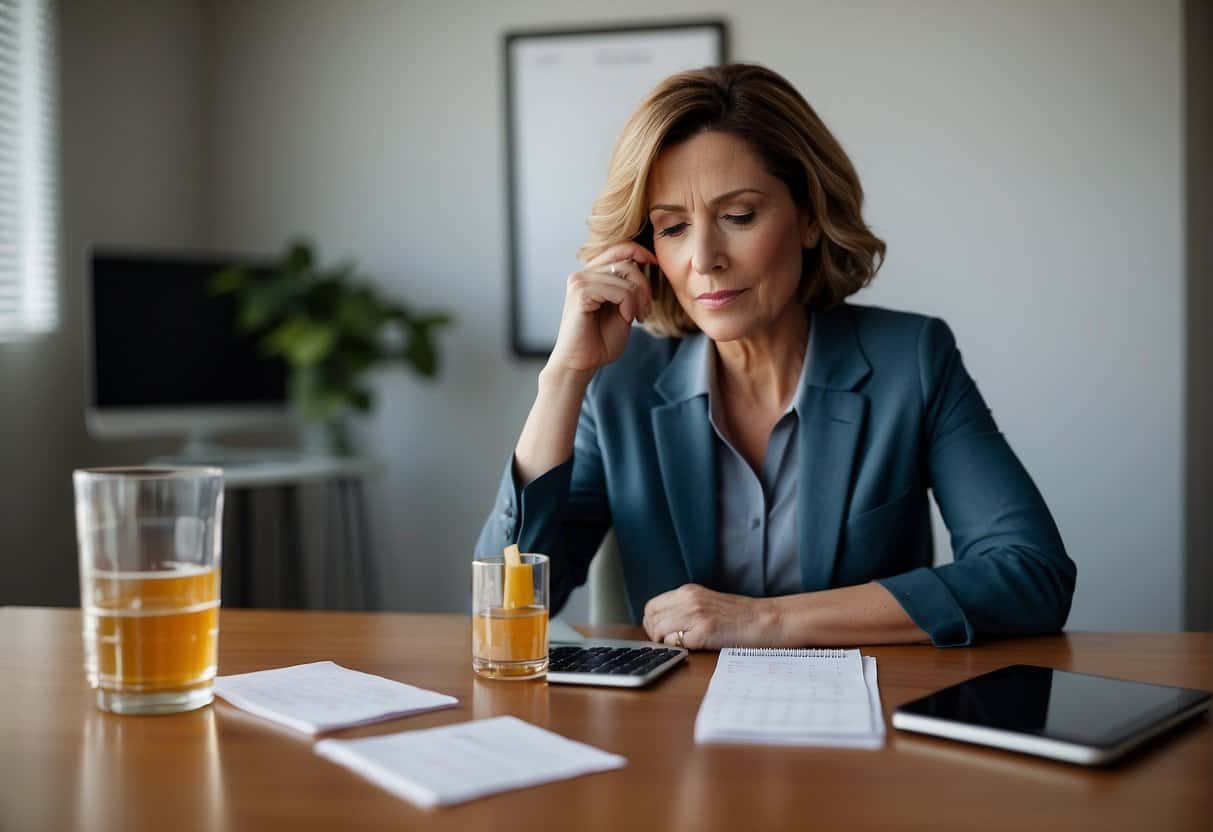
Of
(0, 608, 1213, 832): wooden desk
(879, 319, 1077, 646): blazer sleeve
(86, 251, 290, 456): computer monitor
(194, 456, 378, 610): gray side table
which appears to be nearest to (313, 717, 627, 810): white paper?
(0, 608, 1213, 832): wooden desk

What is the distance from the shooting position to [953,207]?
3.42m

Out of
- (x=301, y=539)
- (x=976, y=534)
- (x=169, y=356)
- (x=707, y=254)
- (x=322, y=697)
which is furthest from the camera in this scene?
(x=301, y=539)

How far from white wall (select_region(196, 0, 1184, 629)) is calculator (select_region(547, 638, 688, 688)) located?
244 centimetres

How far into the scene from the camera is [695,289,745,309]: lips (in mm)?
1616

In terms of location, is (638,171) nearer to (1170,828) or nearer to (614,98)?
(1170,828)

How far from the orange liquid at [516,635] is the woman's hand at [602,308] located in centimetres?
51

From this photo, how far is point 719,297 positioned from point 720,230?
3.6 inches

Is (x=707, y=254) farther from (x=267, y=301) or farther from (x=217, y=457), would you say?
(x=217, y=457)

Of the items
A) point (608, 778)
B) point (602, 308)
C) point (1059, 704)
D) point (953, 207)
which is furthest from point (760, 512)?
point (953, 207)

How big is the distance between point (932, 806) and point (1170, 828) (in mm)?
144

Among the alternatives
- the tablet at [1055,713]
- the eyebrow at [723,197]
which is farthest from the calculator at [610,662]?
the eyebrow at [723,197]

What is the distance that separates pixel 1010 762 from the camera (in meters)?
0.86

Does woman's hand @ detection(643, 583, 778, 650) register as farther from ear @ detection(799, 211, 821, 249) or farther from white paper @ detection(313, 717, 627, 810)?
ear @ detection(799, 211, 821, 249)

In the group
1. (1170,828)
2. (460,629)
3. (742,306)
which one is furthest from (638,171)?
(1170,828)
